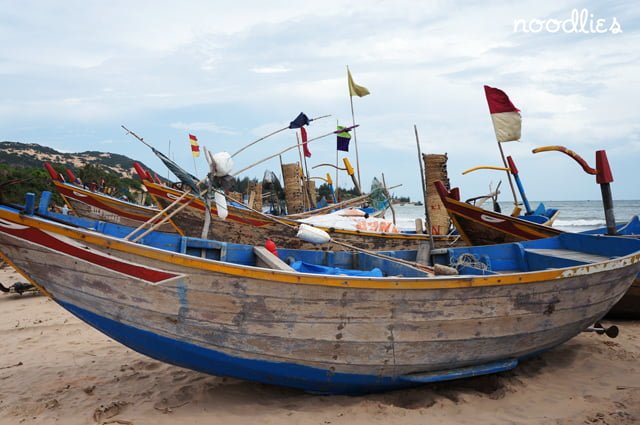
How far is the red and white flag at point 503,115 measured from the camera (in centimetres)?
733

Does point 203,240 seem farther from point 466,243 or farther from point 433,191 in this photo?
point 433,191

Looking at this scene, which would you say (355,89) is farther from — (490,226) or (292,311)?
(292,311)

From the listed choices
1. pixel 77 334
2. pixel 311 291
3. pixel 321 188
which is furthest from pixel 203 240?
pixel 321 188

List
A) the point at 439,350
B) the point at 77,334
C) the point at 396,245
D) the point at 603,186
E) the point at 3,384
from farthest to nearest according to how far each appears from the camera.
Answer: the point at 396,245 < the point at 77,334 < the point at 603,186 < the point at 3,384 < the point at 439,350

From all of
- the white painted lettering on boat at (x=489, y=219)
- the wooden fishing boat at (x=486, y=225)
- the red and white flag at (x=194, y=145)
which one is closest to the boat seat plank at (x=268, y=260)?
the wooden fishing boat at (x=486, y=225)

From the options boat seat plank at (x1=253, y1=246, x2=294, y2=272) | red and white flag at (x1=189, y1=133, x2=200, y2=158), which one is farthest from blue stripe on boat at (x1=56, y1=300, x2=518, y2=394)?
red and white flag at (x1=189, y1=133, x2=200, y2=158)

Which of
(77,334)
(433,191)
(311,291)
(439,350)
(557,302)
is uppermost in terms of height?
(433,191)

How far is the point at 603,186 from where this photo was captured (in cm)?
536

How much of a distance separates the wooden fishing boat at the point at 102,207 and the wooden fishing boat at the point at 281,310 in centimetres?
561

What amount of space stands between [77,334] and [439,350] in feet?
14.8

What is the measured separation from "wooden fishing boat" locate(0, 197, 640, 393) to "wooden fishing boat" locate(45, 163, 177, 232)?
5.61m

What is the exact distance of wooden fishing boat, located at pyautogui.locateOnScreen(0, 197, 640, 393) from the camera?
10.0 feet

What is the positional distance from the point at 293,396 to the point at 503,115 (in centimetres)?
572

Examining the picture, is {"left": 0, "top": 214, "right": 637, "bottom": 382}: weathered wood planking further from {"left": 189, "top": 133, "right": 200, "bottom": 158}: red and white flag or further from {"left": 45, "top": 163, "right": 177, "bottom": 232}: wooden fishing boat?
{"left": 189, "top": 133, "right": 200, "bottom": 158}: red and white flag
